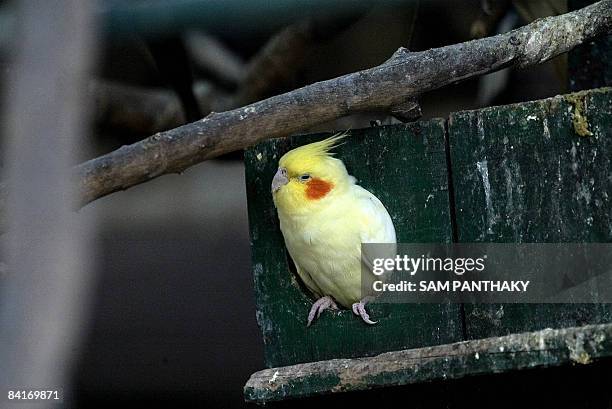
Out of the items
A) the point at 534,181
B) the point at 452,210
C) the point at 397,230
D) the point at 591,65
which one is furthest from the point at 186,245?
the point at 534,181

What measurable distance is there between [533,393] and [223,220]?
10.8 feet

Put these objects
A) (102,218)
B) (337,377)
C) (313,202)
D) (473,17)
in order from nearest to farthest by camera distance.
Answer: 1. (337,377)
2. (313,202)
3. (473,17)
4. (102,218)

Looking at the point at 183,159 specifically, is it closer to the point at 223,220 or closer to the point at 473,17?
the point at 473,17

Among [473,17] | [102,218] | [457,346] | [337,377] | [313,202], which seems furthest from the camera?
[102,218]

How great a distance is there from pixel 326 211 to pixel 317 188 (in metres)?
0.06

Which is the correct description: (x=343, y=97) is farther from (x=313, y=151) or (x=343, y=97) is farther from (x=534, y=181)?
(x=534, y=181)

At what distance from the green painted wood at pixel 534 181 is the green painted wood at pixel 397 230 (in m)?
0.06

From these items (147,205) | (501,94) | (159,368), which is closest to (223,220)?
(147,205)

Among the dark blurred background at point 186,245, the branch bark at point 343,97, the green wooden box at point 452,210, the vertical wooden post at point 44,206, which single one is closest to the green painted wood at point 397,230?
the green wooden box at point 452,210

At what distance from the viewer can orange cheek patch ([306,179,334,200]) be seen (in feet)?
8.79

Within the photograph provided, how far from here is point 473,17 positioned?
4.57 meters

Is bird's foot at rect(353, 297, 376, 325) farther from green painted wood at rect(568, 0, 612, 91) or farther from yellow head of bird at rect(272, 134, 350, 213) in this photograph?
green painted wood at rect(568, 0, 612, 91)

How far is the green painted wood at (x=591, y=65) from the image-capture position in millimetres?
3371

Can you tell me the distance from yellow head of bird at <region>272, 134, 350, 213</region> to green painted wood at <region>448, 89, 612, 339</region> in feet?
0.95
